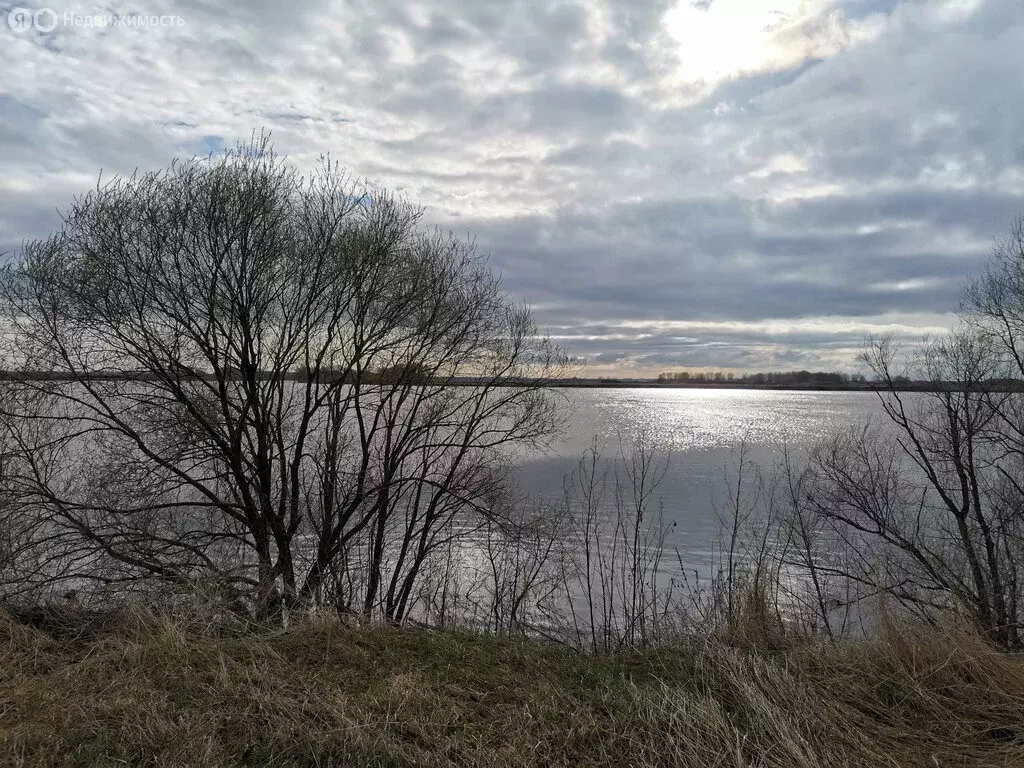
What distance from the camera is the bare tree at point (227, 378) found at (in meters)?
11.0

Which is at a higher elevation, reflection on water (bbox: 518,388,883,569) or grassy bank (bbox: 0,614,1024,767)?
grassy bank (bbox: 0,614,1024,767)

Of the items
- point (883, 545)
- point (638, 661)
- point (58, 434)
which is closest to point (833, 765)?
point (638, 661)

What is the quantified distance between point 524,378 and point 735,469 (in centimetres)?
1367

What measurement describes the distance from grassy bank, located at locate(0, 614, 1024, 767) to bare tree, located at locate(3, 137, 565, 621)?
4424 mm

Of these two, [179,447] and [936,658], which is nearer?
[936,658]

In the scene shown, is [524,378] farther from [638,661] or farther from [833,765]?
[833,765]

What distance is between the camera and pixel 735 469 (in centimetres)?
2583

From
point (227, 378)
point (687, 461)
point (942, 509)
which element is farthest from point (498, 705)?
point (687, 461)

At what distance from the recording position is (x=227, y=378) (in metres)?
12.3

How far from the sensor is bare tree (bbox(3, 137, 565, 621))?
1098cm

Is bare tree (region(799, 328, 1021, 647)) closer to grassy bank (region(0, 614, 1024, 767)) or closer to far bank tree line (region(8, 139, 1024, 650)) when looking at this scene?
far bank tree line (region(8, 139, 1024, 650))

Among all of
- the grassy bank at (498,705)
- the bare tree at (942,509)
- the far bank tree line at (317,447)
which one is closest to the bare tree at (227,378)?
the far bank tree line at (317,447)

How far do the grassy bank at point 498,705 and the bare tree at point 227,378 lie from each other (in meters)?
4.42

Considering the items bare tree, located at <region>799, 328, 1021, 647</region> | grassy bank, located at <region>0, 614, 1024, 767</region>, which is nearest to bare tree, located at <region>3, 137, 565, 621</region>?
grassy bank, located at <region>0, 614, 1024, 767</region>
